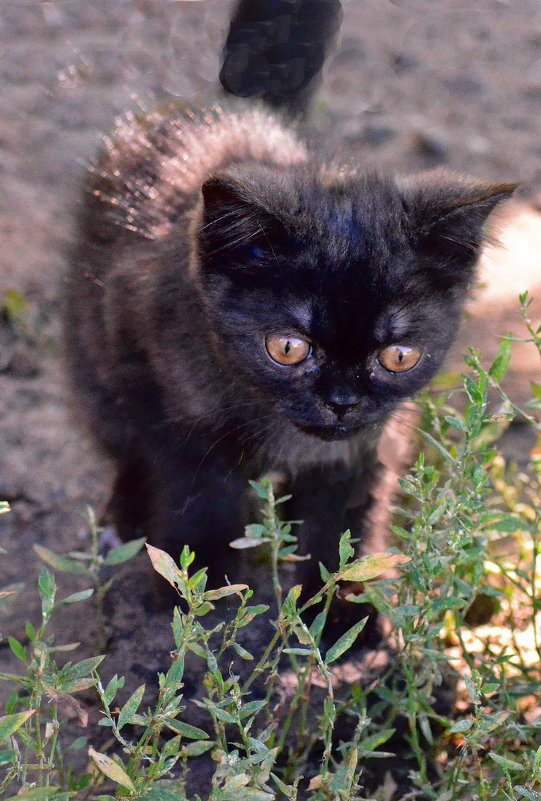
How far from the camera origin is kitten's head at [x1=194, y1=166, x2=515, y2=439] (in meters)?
1.52

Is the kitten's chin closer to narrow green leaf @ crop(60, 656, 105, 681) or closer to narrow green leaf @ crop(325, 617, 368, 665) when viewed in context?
narrow green leaf @ crop(325, 617, 368, 665)

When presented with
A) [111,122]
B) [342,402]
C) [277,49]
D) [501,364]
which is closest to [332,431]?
[342,402]

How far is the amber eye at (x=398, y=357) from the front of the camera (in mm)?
1593

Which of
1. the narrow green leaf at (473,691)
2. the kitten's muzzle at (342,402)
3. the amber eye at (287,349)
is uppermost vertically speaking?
the amber eye at (287,349)

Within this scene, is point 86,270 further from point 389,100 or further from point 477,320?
point 389,100

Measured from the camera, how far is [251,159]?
73.5 inches

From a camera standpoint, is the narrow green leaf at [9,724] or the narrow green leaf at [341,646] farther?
the narrow green leaf at [341,646]

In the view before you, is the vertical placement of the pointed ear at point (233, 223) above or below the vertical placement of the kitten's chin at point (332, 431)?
above

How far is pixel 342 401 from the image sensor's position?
154 centimetres

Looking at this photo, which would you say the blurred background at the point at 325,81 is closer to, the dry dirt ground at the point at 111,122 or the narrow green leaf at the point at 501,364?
the dry dirt ground at the point at 111,122

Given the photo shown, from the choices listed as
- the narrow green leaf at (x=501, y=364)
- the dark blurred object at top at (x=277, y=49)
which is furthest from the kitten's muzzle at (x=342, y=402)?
the dark blurred object at top at (x=277, y=49)

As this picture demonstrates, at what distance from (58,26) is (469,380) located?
372 cm

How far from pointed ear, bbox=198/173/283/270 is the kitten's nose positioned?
304 mm

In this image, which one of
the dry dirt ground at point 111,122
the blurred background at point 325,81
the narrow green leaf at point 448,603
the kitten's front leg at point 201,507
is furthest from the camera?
the blurred background at point 325,81
